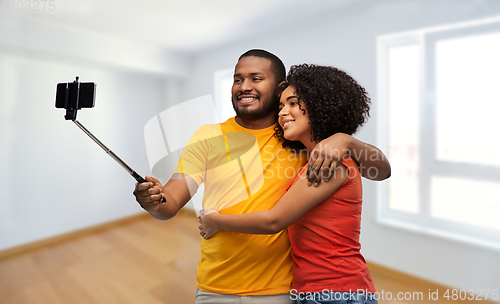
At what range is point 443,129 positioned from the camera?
198 centimetres

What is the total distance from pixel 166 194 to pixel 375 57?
194cm

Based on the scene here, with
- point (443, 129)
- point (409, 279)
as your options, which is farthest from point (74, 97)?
point (409, 279)

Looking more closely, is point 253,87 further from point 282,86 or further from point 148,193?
point 148,193

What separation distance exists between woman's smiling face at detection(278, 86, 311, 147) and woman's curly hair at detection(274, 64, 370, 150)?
0.01 metres

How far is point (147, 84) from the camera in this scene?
3.31 m

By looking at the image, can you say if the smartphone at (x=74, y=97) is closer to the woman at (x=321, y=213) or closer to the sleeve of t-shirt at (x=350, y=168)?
the woman at (x=321, y=213)

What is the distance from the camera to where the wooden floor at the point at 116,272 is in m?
2.06

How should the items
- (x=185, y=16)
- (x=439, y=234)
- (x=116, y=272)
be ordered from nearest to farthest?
(x=439, y=234), (x=185, y=16), (x=116, y=272)

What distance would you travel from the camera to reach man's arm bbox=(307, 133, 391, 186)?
0.71m

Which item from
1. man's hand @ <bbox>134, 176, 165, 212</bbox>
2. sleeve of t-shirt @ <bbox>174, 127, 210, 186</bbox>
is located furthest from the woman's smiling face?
man's hand @ <bbox>134, 176, 165, 212</bbox>

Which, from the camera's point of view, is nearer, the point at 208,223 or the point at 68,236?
the point at 208,223

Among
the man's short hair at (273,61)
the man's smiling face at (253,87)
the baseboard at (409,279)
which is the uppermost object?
the man's short hair at (273,61)

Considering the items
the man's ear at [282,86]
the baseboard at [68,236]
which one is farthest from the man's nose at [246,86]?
the baseboard at [68,236]

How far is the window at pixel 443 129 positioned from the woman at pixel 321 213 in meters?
1.51
